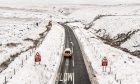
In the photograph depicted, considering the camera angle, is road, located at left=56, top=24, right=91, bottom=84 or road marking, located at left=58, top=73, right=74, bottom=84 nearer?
road, located at left=56, top=24, right=91, bottom=84

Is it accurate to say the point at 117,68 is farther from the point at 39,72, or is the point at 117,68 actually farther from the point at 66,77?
the point at 39,72

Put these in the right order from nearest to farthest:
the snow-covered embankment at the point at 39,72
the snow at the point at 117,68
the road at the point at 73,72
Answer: the snow-covered embankment at the point at 39,72, the snow at the point at 117,68, the road at the point at 73,72

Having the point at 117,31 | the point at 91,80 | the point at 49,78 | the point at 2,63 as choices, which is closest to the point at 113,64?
the point at 91,80

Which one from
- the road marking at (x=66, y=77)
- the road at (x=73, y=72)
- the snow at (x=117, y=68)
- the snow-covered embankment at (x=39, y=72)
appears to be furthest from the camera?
the road marking at (x=66, y=77)

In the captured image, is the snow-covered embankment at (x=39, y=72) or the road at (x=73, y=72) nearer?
the snow-covered embankment at (x=39, y=72)

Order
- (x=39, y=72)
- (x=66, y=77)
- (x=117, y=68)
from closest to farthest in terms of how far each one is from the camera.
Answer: (x=66, y=77), (x=39, y=72), (x=117, y=68)

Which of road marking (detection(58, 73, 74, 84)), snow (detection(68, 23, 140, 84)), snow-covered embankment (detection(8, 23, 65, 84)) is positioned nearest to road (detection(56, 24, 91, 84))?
road marking (detection(58, 73, 74, 84))

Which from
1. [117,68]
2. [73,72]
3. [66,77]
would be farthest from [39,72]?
[117,68]

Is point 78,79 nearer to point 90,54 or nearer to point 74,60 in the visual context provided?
point 74,60

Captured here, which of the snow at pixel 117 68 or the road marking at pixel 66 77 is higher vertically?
the snow at pixel 117 68

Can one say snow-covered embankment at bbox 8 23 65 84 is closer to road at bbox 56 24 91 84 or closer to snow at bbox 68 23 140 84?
road at bbox 56 24 91 84

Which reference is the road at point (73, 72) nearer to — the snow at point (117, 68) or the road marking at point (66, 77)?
the road marking at point (66, 77)

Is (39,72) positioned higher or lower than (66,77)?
higher

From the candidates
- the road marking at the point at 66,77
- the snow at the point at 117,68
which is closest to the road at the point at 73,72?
the road marking at the point at 66,77
